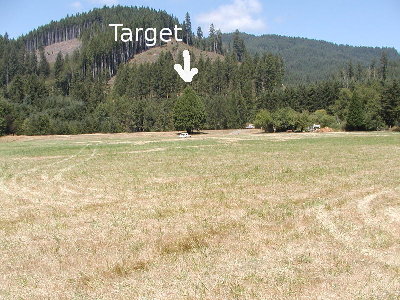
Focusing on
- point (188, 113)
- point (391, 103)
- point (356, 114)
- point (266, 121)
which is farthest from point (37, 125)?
point (391, 103)

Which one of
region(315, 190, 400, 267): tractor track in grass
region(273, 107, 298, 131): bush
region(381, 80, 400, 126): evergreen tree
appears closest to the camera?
region(315, 190, 400, 267): tractor track in grass

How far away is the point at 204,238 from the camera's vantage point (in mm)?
12211

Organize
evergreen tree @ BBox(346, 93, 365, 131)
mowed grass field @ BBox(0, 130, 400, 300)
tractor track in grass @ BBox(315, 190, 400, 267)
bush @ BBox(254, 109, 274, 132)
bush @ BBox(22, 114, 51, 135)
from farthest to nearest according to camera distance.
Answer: bush @ BBox(22, 114, 51, 135) < bush @ BBox(254, 109, 274, 132) < evergreen tree @ BBox(346, 93, 365, 131) < tractor track in grass @ BBox(315, 190, 400, 267) < mowed grass field @ BBox(0, 130, 400, 300)

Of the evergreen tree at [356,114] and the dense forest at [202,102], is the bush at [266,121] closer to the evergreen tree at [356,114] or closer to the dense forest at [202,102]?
the dense forest at [202,102]

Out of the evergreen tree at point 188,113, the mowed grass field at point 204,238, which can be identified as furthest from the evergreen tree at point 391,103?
the mowed grass field at point 204,238

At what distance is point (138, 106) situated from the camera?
441 ft

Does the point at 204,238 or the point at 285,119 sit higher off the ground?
the point at 285,119

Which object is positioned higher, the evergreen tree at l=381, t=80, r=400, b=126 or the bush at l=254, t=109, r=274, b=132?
the evergreen tree at l=381, t=80, r=400, b=126

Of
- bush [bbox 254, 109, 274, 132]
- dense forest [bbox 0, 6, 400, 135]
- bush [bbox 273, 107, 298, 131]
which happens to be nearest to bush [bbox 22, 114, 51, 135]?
dense forest [bbox 0, 6, 400, 135]

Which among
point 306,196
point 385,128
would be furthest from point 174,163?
point 385,128

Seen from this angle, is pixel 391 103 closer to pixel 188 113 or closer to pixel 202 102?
pixel 202 102

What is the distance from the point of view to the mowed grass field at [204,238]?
887 centimetres

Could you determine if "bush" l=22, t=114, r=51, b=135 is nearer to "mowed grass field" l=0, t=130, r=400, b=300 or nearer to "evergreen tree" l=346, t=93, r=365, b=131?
"evergreen tree" l=346, t=93, r=365, b=131

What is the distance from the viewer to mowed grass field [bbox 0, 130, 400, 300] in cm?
887
